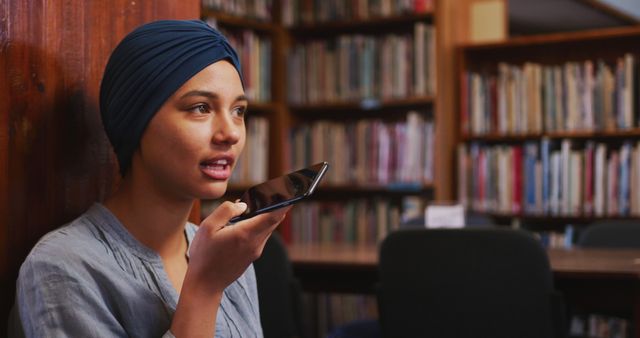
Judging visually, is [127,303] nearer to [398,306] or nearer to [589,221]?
[398,306]

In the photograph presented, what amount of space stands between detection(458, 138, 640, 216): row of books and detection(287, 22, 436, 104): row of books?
0.49 m

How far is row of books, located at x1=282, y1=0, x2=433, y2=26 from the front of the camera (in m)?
4.42

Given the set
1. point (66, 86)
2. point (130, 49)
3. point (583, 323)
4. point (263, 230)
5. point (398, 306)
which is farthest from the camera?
point (583, 323)

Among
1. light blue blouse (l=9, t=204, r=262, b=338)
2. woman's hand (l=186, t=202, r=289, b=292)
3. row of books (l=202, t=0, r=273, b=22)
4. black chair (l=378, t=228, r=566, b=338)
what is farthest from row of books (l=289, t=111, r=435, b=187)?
woman's hand (l=186, t=202, r=289, b=292)

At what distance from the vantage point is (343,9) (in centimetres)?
463

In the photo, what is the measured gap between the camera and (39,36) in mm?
1098

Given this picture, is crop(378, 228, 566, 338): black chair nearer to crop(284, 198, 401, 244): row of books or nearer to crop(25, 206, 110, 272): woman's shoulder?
crop(25, 206, 110, 272): woman's shoulder

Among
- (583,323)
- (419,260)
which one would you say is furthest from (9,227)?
(583,323)

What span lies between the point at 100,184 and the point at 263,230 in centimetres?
39

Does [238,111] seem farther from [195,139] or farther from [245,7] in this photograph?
[245,7]

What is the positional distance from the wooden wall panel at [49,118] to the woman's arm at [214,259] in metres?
0.28

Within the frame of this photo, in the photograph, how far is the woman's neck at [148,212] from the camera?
1053 millimetres

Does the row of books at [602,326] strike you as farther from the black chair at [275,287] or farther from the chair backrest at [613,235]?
the black chair at [275,287]

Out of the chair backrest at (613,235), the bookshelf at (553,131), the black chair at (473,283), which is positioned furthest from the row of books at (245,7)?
the black chair at (473,283)
